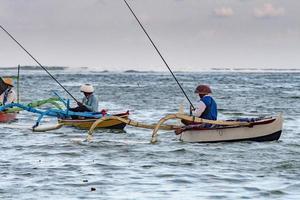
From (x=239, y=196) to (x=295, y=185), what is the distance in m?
1.42

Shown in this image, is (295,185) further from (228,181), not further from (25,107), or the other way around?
(25,107)

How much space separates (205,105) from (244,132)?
1168 millimetres

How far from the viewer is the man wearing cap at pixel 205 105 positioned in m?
18.1

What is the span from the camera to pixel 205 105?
59.2 feet

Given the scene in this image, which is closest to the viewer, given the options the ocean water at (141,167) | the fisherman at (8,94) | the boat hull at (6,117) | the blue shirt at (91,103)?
the ocean water at (141,167)

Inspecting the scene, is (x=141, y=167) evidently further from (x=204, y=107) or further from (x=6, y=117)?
(x=6, y=117)

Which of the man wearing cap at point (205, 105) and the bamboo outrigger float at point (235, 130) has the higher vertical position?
the man wearing cap at point (205, 105)

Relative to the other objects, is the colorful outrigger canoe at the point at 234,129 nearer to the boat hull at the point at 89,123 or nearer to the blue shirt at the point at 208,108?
the blue shirt at the point at 208,108

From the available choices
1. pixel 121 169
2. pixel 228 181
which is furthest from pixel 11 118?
pixel 228 181

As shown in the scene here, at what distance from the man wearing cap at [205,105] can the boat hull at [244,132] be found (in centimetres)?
36

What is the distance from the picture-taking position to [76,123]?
72.8 feet

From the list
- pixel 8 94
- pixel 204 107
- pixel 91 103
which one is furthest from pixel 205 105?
pixel 8 94

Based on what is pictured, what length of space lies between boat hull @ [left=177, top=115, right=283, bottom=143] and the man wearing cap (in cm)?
36

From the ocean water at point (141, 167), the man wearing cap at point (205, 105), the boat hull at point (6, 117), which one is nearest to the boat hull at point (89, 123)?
the ocean water at point (141, 167)
